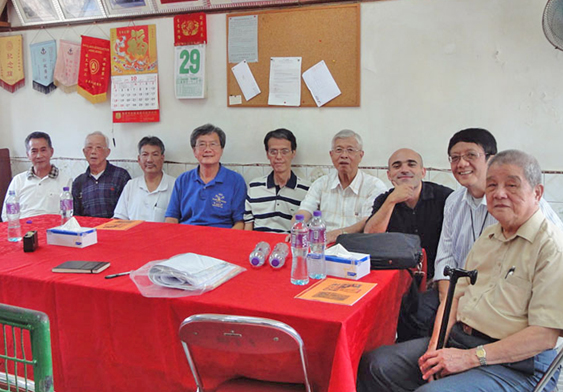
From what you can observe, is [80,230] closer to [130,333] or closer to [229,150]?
[130,333]

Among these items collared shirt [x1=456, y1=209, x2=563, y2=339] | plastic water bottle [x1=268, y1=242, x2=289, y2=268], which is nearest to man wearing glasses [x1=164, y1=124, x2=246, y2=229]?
plastic water bottle [x1=268, y1=242, x2=289, y2=268]

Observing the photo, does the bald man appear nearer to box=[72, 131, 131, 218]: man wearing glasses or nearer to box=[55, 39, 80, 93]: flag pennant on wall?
box=[72, 131, 131, 218]: man wearing glasses

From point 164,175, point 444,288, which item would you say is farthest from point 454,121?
point 164,175

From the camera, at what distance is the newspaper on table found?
1.70 metres

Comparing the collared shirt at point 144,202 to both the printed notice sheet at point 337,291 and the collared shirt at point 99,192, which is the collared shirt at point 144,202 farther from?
the printed notice sheet at point 337,291

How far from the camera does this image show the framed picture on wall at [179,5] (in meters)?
3.70

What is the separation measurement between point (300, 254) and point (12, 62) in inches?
151

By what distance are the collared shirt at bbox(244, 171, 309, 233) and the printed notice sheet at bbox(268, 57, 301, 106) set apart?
541 millimetres

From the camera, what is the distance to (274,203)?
3383 mm

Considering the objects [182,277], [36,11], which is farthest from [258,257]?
[36,11]

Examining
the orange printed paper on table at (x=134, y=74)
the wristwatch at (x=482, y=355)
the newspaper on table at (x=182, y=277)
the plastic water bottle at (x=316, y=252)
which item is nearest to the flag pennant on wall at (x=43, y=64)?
the orange printed paper on table at (x=134, y=74)

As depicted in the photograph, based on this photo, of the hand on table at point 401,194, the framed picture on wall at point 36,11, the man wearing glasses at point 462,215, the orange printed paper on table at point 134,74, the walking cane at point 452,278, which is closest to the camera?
the walking cane at point 452,278

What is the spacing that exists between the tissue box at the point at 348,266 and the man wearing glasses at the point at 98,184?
2.47 metres

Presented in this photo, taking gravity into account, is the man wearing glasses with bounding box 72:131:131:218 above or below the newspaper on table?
above
